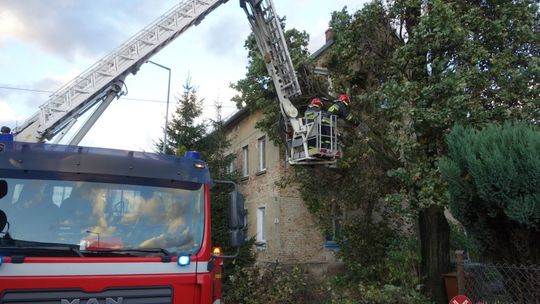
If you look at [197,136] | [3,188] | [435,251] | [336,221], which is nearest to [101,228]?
[3,188]

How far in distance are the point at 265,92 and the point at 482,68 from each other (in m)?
5.36

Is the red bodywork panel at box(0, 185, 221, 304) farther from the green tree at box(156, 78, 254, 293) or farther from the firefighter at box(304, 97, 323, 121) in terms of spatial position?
the green tree at box(156, 78, 254, 293)

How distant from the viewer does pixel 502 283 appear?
20.4 feet

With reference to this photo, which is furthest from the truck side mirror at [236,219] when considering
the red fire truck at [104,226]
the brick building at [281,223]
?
the brick building at [281,223]

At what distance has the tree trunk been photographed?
36.9ft

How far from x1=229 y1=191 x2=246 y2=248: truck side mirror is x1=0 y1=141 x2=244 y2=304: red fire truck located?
0.32m

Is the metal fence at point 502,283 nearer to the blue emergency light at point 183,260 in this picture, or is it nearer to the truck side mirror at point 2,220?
the blue emergency light at point 183,260

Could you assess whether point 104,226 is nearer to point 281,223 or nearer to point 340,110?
point 340,110

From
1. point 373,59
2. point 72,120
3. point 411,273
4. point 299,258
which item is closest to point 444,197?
point 411,273

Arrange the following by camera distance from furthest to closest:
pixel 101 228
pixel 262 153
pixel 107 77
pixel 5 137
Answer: pixel 262 153, pixel 107 77, pixel 5 137, pixel 101 228

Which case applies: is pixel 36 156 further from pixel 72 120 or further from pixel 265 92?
pixel 265 92

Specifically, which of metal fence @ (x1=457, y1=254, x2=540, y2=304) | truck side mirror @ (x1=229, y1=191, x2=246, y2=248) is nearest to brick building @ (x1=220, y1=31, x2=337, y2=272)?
metal fence @ (x1=457, y1=254, x2=540, y2=304)

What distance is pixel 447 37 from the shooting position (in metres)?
10.2

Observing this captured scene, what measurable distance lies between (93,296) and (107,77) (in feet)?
19.3
